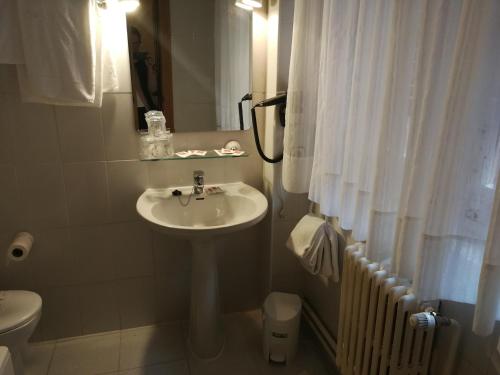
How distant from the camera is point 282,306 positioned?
1.74 metres

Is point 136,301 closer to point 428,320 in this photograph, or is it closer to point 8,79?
point 8,79

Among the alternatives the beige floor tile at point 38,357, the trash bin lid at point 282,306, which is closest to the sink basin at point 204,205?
the trash bin lid at point 282,306

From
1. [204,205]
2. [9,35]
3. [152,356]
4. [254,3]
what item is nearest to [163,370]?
[152,356]

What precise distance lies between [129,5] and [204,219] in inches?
40.2

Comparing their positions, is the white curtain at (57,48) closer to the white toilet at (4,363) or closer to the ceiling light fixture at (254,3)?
the ceiling light fixture at (254,3)

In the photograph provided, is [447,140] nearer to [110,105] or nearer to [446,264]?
[446,264]

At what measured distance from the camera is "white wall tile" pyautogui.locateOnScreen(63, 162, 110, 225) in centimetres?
167

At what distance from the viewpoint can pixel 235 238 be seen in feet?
6.56

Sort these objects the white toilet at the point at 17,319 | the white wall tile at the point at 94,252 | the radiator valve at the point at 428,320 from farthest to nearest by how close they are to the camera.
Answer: the white wall tile at the point at 94,252 < the white toilet at the point at 17,319 < the radiator valve at the point at 428,320

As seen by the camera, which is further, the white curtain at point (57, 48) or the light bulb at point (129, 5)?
the light bulb at point (129, 5)

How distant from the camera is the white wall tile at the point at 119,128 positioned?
161 centimetres

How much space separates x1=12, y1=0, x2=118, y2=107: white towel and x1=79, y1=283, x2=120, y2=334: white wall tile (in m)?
0.99

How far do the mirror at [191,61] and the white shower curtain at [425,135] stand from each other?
64 centimetres

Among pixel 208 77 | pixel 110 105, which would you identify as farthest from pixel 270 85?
pixel 110 105
